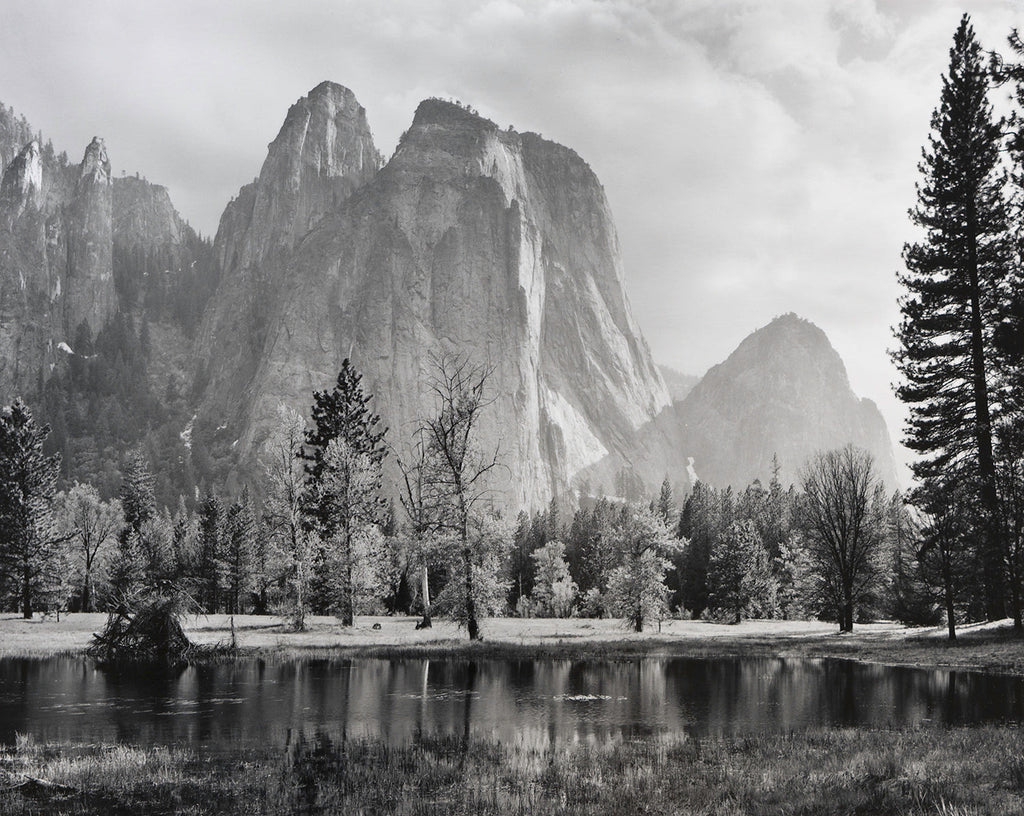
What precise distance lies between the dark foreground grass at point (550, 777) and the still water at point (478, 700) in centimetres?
188

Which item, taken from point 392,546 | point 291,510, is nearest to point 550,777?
point 291,510

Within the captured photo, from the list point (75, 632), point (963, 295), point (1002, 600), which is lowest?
point (75, 632)

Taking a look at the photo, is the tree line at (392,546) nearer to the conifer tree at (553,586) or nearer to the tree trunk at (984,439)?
the conifer tree at (553,586)

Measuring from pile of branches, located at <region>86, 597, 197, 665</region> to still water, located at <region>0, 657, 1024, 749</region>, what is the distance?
1881 millimetres

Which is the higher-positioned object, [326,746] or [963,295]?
[963,295]

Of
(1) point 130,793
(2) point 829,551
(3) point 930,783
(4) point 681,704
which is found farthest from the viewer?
(2) point 829,551

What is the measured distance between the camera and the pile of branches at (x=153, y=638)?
31484mm

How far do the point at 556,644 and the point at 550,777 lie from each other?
25171 millimetres

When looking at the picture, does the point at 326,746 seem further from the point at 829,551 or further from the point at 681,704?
the point at 829,551

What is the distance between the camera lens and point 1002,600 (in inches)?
1439

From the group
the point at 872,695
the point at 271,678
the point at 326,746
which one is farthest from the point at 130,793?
the point at 872,695

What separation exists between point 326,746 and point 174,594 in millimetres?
19735

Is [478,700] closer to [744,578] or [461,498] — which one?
[461,498]

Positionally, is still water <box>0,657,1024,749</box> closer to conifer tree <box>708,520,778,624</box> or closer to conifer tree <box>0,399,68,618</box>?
conifer tree <box>0,399,68,618</box>
